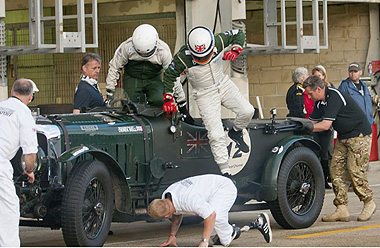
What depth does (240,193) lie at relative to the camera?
8.99 m

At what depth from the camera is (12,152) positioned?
6957 millimetres

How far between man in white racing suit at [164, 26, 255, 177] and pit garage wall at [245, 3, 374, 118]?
1123cm

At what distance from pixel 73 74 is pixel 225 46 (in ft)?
35.2

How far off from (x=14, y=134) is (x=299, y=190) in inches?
140

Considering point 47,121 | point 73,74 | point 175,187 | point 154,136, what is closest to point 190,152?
point 154,136

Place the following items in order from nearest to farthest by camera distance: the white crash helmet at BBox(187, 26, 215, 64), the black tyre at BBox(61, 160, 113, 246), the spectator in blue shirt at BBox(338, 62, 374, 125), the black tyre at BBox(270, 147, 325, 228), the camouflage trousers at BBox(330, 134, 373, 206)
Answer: the black tyre at BBox(61, 160, 113, 246), the white crash helmet at BBox(187, 26, 215, 64), the black tyre at BBox(270, 147, 325, 228), the camouflage trousers at BBox(330, 134, 373, 206), the spectator in blue shirt at BBox(338, 62, 374, 125)

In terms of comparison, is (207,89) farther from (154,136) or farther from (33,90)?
(33,90)

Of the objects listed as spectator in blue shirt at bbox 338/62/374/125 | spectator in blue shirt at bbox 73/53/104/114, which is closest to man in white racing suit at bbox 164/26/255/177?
spectator in blue shirt at bbox 73/53/104/114

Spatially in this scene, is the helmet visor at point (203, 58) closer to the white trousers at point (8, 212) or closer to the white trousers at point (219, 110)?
the white trousers at point (219, 110)

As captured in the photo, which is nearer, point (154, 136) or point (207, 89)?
point (154, 136)

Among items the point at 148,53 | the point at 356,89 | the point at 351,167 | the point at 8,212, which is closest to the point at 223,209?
the point at 8,212

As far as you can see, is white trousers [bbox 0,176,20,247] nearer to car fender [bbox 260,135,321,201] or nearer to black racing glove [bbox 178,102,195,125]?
black racing glove [bbox 178,102,195,125]

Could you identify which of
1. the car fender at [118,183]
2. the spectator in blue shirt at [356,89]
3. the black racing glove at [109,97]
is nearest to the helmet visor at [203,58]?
the black racing glove at [109,97]

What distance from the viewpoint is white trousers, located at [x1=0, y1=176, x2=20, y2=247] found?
22.2 ft
